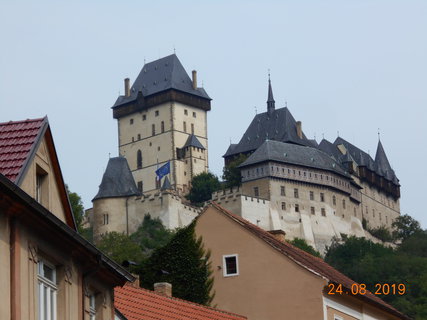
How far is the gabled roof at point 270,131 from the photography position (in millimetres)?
107750

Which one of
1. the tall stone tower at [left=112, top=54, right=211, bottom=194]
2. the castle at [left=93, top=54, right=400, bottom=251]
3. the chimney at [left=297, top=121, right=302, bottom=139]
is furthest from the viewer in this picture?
the chimney at [left=297, top=121, right=302, bottom=139]

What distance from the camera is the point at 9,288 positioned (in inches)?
390

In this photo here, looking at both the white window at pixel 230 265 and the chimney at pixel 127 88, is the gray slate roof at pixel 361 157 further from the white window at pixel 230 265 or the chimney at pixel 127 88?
the white window at pixel 230 265

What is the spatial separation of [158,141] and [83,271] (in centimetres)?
10025

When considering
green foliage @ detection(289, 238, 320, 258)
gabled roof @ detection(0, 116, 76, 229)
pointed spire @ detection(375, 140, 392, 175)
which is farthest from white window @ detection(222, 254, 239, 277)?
pointed spire @ detection(375, 140, 392, 175)

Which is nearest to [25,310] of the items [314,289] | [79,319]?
[79,319]

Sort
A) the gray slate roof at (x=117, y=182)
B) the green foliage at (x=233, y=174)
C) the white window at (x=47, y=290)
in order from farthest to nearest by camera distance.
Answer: the green foliage at (x=233, y=174) → the gray slate roof at (x=117, y=182) → the white window at (x=47, y=290)

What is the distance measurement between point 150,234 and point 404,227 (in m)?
28.4

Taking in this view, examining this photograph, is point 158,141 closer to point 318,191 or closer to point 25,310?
A: point 318,191

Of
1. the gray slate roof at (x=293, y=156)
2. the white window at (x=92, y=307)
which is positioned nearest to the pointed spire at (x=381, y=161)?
the gray slate roof at (x=293, y=156)

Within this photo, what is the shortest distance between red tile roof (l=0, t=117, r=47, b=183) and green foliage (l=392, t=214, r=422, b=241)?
99.5 m

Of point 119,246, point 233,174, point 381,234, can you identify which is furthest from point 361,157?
point 119,246

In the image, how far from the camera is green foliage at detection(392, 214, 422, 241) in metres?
110

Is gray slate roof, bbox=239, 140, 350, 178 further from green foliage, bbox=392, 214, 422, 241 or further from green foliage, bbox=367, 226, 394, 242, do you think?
green foliage, bbox=392, 214, 422, 241
